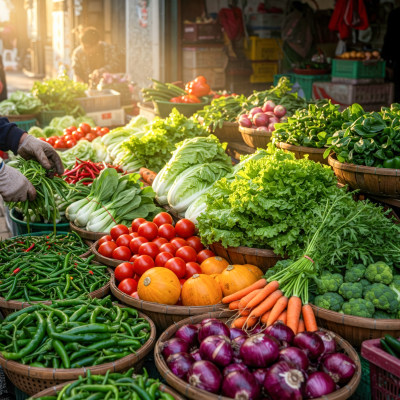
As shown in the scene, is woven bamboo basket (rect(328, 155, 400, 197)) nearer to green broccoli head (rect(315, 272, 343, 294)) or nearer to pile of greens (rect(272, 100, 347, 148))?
pile of greens (rect(272, 100, 347, 148))

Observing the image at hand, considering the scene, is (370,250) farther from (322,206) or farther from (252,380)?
(252,380)

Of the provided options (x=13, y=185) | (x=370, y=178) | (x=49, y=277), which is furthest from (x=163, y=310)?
(x=370, y=178)

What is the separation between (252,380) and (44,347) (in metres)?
1.19

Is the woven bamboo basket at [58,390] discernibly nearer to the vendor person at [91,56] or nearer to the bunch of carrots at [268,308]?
the bunch of carrots at [268,308]

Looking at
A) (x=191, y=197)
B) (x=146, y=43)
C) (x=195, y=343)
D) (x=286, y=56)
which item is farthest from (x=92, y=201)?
(x=286, y=56)

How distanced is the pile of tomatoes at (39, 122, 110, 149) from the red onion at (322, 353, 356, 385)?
5.64 meters

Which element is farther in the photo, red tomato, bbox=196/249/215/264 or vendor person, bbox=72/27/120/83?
vendor person, bbox=72/27/120/83

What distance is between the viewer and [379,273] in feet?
10.2

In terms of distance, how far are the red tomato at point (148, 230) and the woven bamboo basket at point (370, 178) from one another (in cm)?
150

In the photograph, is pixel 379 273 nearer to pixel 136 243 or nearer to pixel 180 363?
pixel 180 363

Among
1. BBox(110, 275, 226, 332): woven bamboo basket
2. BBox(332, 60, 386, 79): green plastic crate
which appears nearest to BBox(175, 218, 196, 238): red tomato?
BBox(110, 275, 226, 332): woven bamboo basket

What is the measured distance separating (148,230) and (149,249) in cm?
32

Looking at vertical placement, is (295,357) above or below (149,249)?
below

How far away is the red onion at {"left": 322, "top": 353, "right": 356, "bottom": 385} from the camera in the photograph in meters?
2.55
